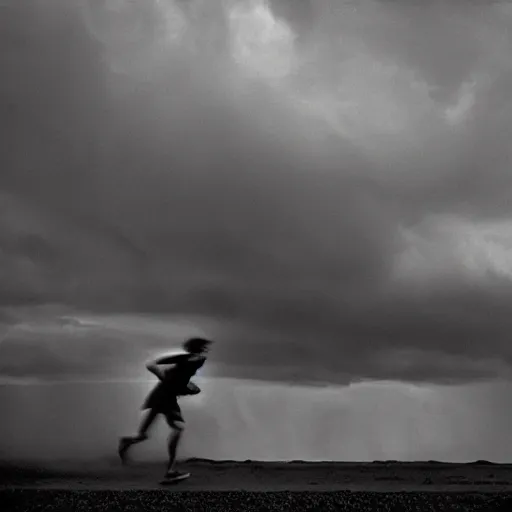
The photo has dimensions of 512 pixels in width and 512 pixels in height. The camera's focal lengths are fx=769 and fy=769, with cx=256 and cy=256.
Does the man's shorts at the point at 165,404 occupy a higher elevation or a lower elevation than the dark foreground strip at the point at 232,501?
higher

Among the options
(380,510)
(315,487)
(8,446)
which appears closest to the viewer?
(380,510)

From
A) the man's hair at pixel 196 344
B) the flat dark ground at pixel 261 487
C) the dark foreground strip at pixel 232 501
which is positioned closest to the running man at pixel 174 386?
the man's hair at pixel 196 344

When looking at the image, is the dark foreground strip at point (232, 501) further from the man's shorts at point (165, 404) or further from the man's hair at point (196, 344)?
the man's hair at point (196, 344)

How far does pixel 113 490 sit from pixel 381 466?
19.0ft

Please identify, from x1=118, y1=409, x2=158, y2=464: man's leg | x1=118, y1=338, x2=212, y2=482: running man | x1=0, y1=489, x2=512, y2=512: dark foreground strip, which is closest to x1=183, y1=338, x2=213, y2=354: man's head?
x1=118, y1=338, x2=212, y2=482: running man

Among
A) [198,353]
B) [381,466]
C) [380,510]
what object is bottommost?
[380,510]

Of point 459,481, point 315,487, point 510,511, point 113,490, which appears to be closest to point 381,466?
point 459,481

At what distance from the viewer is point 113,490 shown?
10.6 metres

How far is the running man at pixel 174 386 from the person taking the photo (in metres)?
12.5

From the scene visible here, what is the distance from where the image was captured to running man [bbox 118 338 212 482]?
12.5 metres

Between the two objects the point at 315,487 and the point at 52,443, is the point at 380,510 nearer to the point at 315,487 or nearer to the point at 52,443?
the point at 315,487

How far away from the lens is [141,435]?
42.0ft

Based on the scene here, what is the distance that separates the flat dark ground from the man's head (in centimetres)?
209

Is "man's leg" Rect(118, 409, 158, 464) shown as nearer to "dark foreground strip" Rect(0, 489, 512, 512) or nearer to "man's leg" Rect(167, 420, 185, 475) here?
"man's leg" Rect(167, 420, 185, 475)
